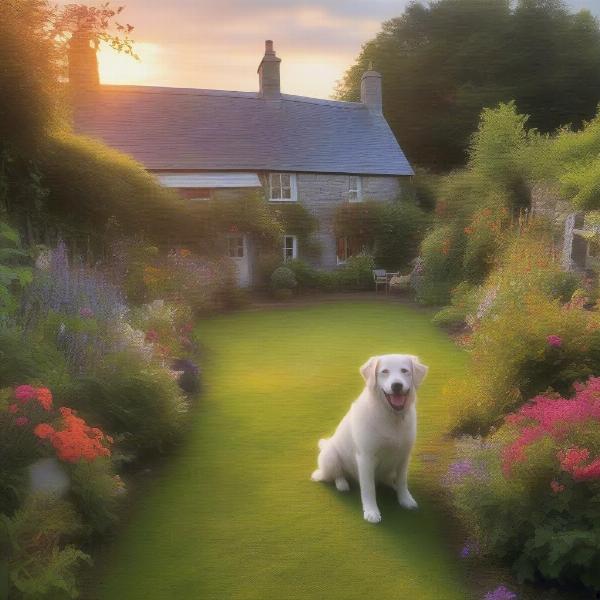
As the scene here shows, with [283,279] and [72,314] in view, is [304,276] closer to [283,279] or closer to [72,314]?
[283,279]

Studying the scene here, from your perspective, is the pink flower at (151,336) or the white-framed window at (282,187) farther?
the white-framed window at (282,187)

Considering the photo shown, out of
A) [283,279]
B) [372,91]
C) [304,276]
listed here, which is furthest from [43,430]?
[372,91]

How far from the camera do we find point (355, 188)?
26.7m

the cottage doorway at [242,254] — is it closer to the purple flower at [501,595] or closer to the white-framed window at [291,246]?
the white-framed window at [291,246]

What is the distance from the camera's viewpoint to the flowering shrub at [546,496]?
3.93 m

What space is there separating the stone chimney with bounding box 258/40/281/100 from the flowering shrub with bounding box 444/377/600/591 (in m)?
25.1

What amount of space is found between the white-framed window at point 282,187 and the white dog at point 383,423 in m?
20.1

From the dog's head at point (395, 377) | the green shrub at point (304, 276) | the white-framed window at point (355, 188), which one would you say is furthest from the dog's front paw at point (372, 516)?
the white-framed window at point (355, 188)

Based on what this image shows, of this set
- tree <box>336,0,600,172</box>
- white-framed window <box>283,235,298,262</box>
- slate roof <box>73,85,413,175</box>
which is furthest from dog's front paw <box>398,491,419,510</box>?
tree <box>336,0,600,172</box>

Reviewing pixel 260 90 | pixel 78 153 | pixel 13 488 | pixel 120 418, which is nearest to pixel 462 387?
pixel 120 418

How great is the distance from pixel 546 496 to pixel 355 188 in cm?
2318

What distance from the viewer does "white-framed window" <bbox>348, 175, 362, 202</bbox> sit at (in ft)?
87.0

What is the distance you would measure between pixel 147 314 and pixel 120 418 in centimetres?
435

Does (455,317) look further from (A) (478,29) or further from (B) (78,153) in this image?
(A) (478,29)
